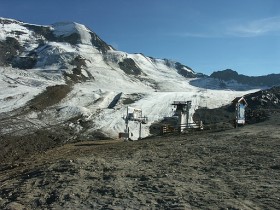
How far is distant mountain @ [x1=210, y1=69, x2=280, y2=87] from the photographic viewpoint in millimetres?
118375

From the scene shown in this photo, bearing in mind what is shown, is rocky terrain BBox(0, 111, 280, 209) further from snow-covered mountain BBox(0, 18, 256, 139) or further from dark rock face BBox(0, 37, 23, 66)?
dark rock face BBox(0, 37, 23, 66)

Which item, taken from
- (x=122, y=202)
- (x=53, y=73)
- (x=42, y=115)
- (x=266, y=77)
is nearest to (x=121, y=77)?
(x=53, y=73)

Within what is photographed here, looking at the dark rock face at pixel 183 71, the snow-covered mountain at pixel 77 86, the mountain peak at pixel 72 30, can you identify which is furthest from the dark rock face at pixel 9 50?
the dark rock face at pixel 183 71

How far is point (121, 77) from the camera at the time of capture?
91188 mm

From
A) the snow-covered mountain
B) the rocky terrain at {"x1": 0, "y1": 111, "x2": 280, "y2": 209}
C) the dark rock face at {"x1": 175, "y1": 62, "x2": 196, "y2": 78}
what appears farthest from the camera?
the dark rock face at {"x1": 175, "y1": 62, "x2": 196, "y2": 78}

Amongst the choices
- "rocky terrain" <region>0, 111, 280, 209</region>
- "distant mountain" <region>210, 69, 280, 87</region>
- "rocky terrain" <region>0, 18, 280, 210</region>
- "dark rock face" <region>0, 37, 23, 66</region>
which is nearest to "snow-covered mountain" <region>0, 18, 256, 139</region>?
"dark rock face" <region>0, 37, 23, 66</region>

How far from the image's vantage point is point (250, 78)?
A: 124938 millimetres

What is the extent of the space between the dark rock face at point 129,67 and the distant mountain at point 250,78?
93.7 ft

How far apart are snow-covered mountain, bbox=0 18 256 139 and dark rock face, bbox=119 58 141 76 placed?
0.34 metres

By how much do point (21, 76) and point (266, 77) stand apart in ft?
246

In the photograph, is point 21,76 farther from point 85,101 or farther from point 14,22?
point 14,22

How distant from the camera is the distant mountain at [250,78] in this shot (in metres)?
118

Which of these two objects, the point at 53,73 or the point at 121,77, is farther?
the point at 121,77

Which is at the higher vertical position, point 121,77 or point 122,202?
point 121,77
